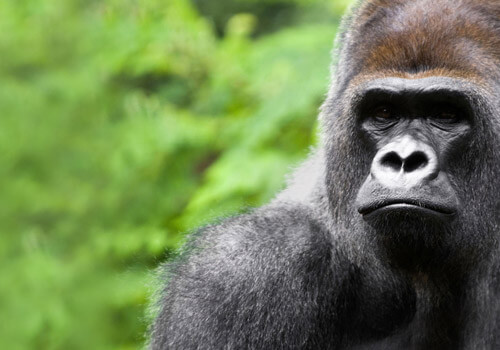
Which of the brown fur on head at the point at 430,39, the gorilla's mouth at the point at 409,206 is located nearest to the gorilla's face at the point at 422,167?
the gorilla's mouth at the point at 409,206

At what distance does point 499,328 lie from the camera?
149 inches

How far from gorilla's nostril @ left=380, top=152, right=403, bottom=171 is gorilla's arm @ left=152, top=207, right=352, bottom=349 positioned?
0.74 m

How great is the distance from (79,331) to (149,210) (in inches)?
55.9

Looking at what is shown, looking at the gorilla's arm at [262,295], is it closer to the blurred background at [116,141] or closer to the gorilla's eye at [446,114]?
the gorilla's eye at [446,114]

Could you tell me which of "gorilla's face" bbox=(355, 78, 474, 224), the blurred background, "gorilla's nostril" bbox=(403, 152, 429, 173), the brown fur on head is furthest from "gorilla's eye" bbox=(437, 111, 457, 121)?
the blurred background

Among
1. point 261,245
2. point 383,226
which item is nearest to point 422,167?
point 383,226

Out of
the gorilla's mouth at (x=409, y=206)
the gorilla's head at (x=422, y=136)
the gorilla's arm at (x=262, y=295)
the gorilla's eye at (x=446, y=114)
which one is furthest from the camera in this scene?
the gorilla's arm at (x=262, y=295)

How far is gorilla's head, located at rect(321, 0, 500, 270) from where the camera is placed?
3.57m

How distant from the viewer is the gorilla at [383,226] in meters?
3.69

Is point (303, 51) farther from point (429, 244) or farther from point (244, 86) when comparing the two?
point (429, 244)

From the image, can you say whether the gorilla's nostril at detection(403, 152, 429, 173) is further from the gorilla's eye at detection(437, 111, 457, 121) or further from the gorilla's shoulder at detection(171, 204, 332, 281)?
the gorilla's shoulder at detection(171, 204, 332, 281)

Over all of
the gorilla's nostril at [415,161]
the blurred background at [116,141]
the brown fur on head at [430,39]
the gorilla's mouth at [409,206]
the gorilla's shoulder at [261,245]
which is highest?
the blurred background at [116,141]

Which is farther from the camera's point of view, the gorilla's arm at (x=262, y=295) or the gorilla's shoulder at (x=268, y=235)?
the gorilla's shoulder at (x=268, y=235)

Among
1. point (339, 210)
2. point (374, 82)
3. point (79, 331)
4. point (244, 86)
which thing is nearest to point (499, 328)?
point (339, 210)
